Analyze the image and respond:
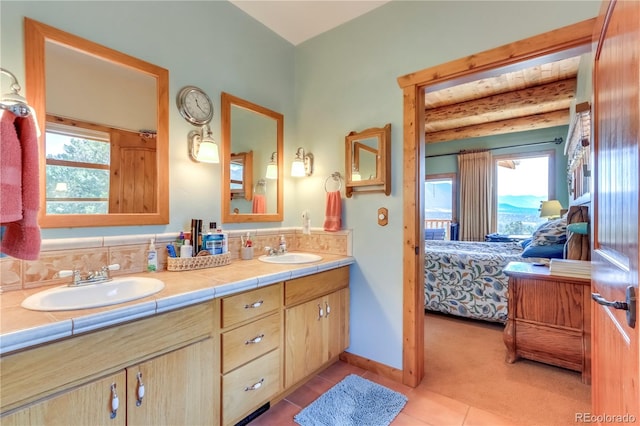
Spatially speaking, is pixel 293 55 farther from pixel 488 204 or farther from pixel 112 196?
pixel 488 204

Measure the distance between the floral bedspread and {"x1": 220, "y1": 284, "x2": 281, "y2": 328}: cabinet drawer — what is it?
2.19 metres

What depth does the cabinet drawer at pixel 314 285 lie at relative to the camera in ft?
5.80

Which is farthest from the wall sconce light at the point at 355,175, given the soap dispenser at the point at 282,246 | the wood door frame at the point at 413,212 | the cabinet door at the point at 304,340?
the cabinet door at the point at 304,340

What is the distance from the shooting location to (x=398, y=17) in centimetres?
207

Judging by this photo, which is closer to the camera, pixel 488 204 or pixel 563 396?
pixel 563 396

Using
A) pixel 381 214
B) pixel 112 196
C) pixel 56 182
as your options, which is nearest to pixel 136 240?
pixel 112 196

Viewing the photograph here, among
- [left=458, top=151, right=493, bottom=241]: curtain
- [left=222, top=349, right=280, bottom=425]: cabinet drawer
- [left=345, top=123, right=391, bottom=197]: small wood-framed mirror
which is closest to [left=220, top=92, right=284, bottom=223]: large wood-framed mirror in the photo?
[left=345, top=123, right=391, bottom=197]: small wood-framed mirror

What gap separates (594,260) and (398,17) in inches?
73.5

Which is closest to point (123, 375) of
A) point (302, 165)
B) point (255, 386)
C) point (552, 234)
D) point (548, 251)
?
point (255, 386)

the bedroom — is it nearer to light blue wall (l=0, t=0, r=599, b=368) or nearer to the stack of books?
the stack of books

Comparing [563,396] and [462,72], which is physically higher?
[462,72]

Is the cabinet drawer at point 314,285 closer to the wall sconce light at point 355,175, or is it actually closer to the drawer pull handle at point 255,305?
the drawer pull handle at point 255,305

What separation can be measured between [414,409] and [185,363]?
134 cm

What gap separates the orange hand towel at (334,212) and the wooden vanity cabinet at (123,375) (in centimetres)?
115
